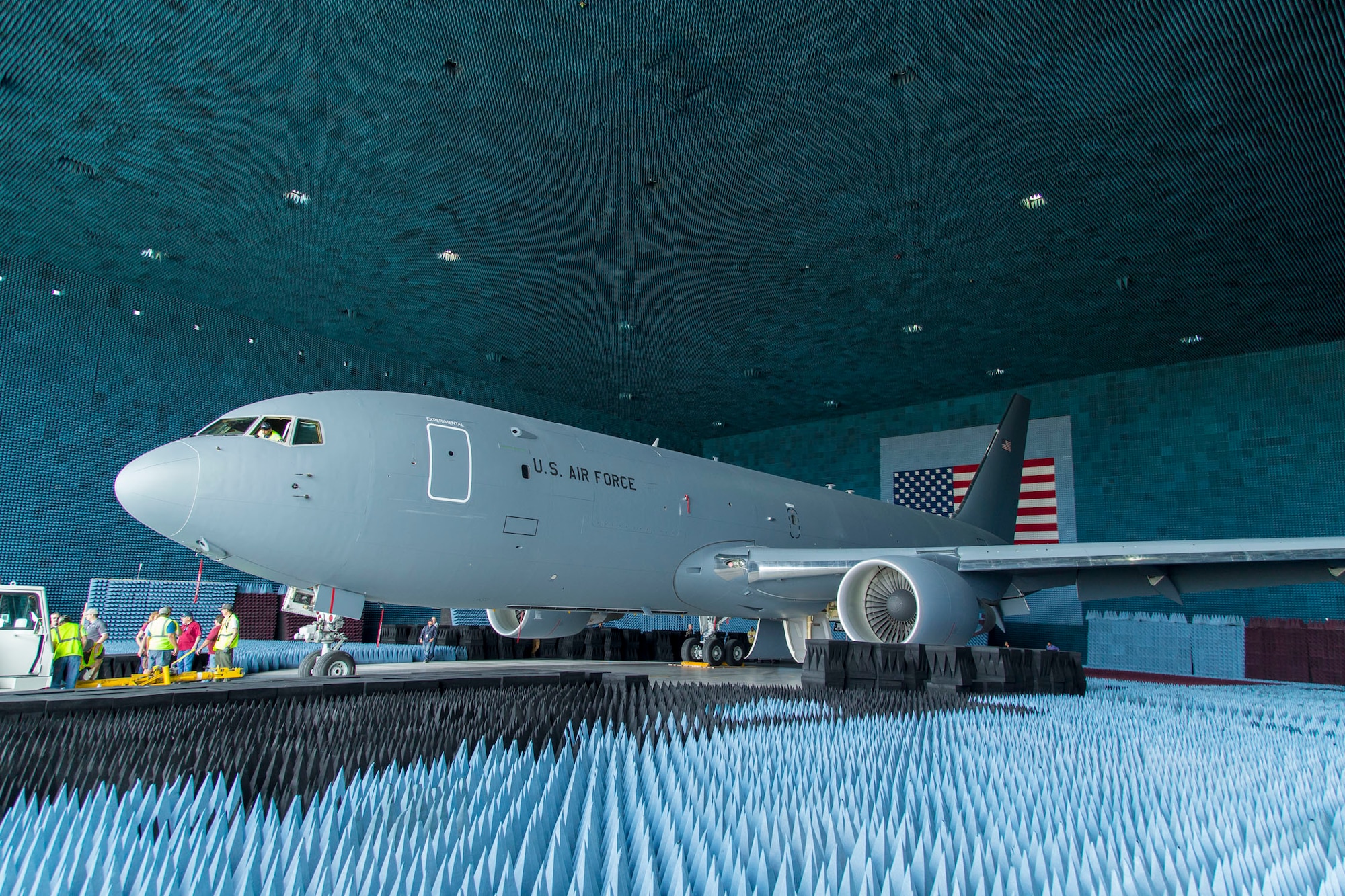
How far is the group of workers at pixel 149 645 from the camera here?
8.86m

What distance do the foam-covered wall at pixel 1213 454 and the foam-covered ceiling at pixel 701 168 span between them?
99 centimetres

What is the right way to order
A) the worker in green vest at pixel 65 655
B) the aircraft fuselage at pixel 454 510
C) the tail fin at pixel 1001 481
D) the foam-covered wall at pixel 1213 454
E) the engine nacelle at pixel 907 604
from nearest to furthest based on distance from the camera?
the aircraft fuselage at pixel 454 510
the engine nacelle at pixel 907 604
the worker in green vest at pixel 65 655
the tail fin at pixel 1001 481
the foam-covered wall at pixel 1213 454

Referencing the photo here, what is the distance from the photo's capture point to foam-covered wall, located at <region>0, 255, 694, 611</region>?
46.4 ft

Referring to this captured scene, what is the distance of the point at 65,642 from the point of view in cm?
891

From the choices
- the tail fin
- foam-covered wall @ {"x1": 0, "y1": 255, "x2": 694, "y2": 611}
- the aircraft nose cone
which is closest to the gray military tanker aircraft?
the aircraft nose cone

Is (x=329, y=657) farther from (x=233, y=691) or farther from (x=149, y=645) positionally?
(x=233, y=691)

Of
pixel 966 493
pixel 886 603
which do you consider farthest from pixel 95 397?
pixel 966 493

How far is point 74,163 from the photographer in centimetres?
1115

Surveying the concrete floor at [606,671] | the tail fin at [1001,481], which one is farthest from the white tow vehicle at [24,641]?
the tail fin at [1001,481]

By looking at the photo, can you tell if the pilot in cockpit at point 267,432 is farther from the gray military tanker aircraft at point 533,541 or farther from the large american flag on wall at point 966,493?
the large american flag on wall at point 966,493

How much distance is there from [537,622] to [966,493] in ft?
39.5

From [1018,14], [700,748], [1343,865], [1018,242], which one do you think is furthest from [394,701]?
[1018,242]

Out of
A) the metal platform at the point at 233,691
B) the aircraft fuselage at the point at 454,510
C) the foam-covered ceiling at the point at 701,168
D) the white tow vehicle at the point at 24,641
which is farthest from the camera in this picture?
the foam-covered ceiling at the point at 701,168

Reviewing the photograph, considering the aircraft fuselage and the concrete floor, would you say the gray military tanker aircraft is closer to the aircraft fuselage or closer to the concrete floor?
the aircraft fuselage
